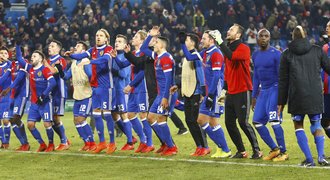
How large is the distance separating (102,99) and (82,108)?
554 millimetres

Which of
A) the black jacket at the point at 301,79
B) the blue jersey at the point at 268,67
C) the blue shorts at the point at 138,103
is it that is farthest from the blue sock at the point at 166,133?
the black jacket at the point at 301,79

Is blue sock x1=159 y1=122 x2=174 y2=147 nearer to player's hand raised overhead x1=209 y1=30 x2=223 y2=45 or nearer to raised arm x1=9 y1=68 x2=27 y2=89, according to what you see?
player's hand raised overhead x1=209 y1=30 x2=223 y2=45

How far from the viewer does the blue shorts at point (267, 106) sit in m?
14.9

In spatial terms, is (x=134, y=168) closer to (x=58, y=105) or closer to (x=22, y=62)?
(x=58, y=105)

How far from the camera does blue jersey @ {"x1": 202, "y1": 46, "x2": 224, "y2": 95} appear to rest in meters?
15.6

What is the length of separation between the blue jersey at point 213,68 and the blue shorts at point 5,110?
5.38 metres

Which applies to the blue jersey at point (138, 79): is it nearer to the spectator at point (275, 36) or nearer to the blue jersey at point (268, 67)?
the blue jersey at point (268, 67)

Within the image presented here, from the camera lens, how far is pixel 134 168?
14.8m

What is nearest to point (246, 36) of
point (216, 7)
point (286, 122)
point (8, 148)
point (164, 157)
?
point (216, 7)

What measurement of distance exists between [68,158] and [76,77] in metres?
2.62

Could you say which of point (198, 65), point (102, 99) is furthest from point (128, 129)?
point (198, 65)

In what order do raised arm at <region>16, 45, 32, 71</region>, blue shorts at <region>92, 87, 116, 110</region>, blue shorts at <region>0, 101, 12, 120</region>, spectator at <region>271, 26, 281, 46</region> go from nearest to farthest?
blue shorts at <region>92, 87, 116, 110</region> < raised arm at <region>16, 45, 32, 71</region> < blue shorts at <region>0, 101, 12, 120</region> < spectator at <region>271, 26, 281, 46</region>

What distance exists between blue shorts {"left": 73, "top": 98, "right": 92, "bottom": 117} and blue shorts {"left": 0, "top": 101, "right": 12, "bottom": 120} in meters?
2.03

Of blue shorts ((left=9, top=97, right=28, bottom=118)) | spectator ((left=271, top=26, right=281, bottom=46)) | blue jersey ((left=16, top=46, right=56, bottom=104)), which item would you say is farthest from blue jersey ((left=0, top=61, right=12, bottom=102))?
spectator ((left=271, top=26, right=281, bottom=46))
